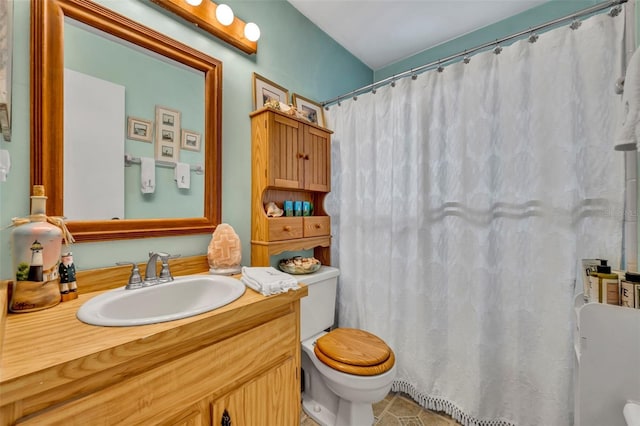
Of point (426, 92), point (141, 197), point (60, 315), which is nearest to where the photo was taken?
point (60, 315)

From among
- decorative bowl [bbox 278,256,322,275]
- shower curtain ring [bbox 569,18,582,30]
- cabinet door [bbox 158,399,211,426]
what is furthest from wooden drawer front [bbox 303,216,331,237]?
shower curtain ring [bbox 569,18,582,30]

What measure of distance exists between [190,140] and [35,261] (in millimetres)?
713

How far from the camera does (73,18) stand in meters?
0.92

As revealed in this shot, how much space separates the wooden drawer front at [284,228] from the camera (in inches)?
55.4

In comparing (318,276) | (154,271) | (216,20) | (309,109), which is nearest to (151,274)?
(154,271)

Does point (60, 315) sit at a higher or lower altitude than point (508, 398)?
higher

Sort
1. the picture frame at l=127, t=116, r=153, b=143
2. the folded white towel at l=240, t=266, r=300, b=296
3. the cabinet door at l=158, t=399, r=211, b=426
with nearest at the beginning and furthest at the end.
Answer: the cabinet door at l=158, t=399, r=211, b=426, the folded white towel at l=240, t=266, r=300, b=296, the picture frame at l=127, t=116, r=153, b=143

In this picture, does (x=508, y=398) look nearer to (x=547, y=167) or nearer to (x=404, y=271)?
(x=404, y=271)

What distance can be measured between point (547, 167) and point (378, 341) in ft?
3.89

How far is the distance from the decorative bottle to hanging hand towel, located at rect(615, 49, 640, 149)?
1.88 metres

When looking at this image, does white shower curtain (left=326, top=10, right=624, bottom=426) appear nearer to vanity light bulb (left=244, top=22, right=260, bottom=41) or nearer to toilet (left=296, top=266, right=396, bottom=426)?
toilet (left=296, top=266, right=396, bottom=426)

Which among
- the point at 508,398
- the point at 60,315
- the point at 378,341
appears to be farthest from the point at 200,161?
the point at 508,398

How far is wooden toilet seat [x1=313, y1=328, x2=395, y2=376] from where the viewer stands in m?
1.16

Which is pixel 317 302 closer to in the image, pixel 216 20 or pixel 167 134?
pixel 167 134
